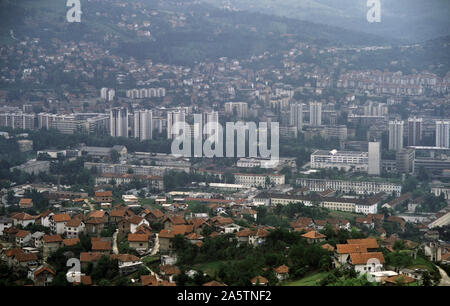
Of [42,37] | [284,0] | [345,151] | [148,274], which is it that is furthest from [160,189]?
[284,0]

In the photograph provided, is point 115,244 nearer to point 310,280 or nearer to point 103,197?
point 310,280

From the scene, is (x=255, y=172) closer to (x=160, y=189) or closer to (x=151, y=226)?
(x=160, y=189)

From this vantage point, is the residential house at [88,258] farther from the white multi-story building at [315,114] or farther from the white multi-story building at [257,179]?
the white multi-story building at [315,114]

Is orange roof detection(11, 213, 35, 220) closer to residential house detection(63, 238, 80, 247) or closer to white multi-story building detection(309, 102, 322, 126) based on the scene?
residential house detection(63, 238, 80, 247)

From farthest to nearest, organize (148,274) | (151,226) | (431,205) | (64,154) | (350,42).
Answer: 1. (350,42)
2. (64,154)
3. (431,205)
4. (151,226)
5. (148,274)

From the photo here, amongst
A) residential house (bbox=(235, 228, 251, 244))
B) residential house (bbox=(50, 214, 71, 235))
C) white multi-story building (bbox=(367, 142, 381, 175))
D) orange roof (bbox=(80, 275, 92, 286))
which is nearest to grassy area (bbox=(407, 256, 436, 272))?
residential house (bbox=(235, 228, 251, 244))
